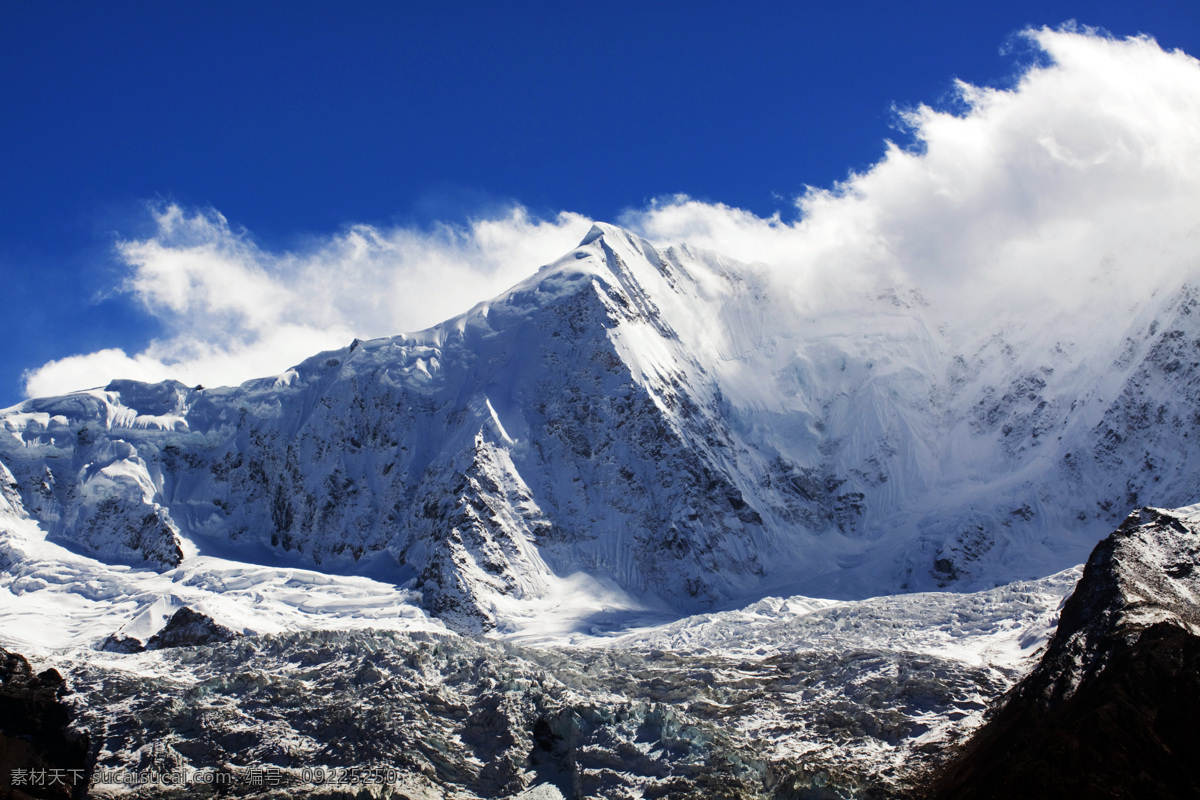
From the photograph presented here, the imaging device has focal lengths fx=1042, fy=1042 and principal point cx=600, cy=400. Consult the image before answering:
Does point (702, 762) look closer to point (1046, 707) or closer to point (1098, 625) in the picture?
point (1046, 707)

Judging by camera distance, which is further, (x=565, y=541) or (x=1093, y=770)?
(x=565, y=541)

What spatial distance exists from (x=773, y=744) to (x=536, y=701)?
24.0 m

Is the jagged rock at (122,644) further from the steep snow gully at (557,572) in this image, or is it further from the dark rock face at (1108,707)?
the dark rock face at (1108,707)

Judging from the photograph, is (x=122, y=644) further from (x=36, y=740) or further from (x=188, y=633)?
(x=36, y=740)

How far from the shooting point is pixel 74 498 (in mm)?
174625

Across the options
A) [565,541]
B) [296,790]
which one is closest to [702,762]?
[296,790]

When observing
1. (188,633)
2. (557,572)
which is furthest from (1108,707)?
(188,633)

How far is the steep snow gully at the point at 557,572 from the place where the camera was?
98312 millimetres

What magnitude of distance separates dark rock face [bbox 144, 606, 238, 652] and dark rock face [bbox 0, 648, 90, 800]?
27.5 m

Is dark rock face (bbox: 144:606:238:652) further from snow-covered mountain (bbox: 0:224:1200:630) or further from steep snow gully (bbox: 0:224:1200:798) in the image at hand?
snow-covered mountain (bbox: 0:224:1200:630)

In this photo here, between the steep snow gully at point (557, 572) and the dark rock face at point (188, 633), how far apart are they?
1.83 ft

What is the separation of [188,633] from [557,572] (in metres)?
56.4

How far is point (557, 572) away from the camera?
165500 millimetres

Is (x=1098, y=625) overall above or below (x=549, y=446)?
below
